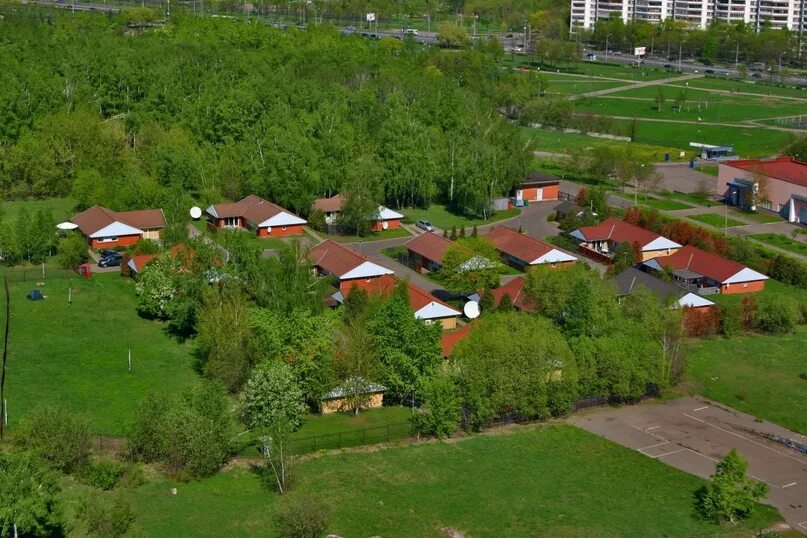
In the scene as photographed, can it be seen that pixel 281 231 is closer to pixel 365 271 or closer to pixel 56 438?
pixel 365 271

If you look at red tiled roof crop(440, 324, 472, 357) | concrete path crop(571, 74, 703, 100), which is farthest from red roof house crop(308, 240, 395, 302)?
concrete path crop(571, 74, 703, 100)

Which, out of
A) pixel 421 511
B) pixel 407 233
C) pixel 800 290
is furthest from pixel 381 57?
pixel 421 511

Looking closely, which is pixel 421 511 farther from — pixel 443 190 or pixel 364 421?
pixel 443 190

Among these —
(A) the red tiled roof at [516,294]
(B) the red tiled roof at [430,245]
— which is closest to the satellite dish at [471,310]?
(A) the red tiled roof at [516,294]

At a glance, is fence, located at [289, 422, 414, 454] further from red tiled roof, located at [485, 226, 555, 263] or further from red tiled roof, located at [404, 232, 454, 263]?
red tiled roof, located at [485, 226, 555, 263]

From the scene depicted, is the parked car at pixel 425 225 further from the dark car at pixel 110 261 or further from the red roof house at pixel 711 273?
the dark car at pixel 110 261

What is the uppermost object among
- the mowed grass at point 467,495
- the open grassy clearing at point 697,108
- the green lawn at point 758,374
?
the open grassy clearing at point 697,108
